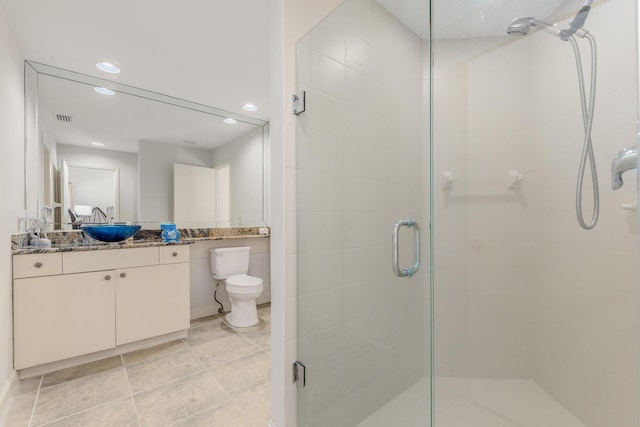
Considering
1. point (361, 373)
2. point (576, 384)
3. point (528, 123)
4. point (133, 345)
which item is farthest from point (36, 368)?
point (528, 123)

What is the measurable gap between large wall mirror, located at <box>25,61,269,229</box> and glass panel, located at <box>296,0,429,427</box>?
2.19m

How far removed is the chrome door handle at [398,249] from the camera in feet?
3.83

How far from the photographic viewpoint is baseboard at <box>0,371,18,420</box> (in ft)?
4.98

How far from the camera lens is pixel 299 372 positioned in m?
1.35

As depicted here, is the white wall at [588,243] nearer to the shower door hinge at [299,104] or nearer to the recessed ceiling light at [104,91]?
the shower door hinge at [299,104]

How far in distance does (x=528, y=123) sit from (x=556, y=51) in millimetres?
222

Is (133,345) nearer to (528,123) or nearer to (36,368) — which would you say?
(36,368)

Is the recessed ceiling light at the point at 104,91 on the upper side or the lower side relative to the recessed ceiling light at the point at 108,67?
lower

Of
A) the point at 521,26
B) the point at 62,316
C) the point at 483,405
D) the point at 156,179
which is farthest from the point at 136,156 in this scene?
the point at 483,405

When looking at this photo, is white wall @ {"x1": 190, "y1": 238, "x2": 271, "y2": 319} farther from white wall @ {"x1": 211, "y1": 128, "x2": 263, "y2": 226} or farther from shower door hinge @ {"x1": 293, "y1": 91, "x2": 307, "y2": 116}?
shower door hinge @ {"x1": 293, "y1": 91, "x2": 307, "y2": 116}

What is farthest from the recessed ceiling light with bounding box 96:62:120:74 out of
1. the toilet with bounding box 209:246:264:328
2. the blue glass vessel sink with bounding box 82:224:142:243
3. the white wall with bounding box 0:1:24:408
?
the toilet with bounding box 209:246:264:328

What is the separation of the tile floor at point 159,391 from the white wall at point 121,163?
4.40 ft

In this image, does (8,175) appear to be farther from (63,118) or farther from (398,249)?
(398,249)

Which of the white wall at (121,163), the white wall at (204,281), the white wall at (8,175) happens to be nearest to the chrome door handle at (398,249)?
the white wall at (8,175)
